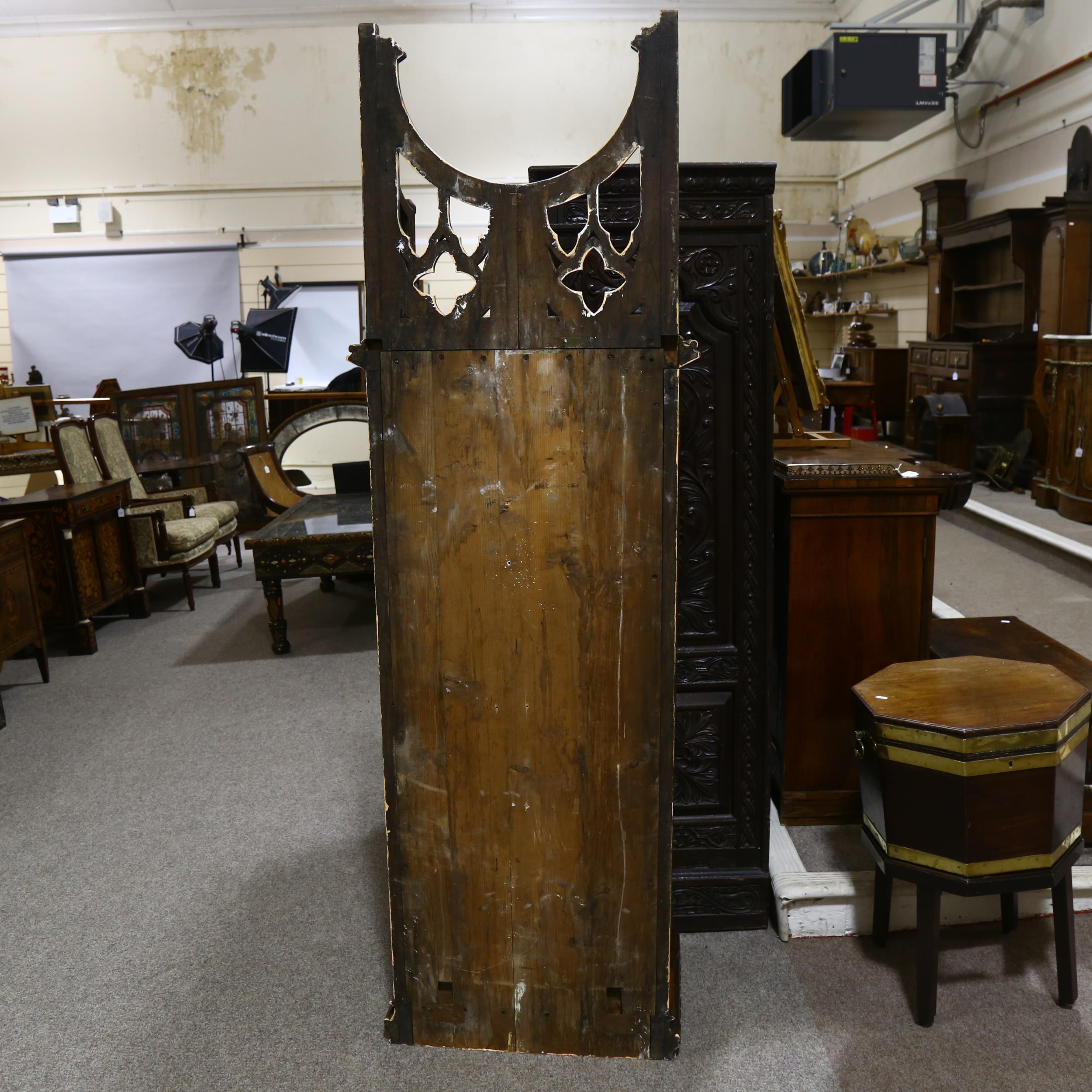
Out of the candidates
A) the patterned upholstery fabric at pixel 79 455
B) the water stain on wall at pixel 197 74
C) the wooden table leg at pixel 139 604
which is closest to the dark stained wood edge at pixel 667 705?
the wooden table leg at pixel 139 604

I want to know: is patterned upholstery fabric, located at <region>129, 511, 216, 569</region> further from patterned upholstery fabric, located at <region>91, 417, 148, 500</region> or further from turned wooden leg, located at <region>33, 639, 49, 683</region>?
turned wooden leg, located at <region>33, 639, 49, 683</region>

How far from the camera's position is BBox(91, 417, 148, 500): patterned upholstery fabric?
569 cm

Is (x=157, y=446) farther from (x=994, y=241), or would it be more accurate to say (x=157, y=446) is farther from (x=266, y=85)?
(x=994, y=241)

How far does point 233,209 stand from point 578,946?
385 inches

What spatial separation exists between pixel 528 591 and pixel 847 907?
3.94ft

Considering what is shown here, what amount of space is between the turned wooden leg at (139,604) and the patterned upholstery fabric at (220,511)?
700 millimetres

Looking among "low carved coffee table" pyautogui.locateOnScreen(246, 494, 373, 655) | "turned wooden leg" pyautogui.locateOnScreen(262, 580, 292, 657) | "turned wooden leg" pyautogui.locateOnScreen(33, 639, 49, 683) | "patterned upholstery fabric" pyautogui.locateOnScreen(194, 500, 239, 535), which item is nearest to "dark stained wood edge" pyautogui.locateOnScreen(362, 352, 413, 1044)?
"low carved coffee table" pyautogui.locateOnScreen(246, 494, 373, 655)

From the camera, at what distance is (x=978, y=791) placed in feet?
6.02

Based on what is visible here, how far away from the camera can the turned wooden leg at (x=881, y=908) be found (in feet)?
7.11

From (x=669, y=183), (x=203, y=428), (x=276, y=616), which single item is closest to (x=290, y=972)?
(x=669, y=183)

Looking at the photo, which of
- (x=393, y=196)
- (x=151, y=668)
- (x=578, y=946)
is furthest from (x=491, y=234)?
(x=151, y=668)

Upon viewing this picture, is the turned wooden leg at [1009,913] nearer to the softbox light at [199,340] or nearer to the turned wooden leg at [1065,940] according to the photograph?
the turned wooden leg at [1065,940]

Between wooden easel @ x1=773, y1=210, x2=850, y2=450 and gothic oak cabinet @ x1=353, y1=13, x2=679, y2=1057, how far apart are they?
95 centimetres

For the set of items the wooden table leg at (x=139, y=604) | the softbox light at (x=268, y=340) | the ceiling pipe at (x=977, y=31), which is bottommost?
the wooden table leg at (x=139, y=604)
